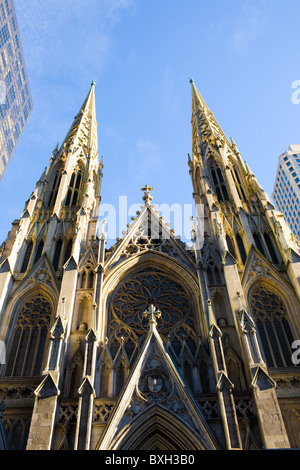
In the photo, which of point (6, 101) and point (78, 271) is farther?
point (6, 101)

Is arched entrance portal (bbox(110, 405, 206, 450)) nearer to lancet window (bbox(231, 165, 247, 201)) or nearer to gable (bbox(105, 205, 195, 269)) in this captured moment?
gable (bbox(105, 205, 195, 269))

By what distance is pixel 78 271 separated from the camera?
21.4m

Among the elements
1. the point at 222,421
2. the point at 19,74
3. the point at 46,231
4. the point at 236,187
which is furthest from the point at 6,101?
the point at 222,421

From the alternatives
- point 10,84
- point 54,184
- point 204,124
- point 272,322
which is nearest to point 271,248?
point 272,322

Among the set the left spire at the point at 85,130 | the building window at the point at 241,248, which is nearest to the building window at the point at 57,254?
the building window at the point at 241,248

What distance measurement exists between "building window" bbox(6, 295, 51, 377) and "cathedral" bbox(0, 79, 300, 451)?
6 centimetres

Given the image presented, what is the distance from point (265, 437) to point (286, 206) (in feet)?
166

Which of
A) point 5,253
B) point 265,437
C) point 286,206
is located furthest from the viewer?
point 286,206

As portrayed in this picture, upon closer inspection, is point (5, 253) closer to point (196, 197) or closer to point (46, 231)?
point (46, 231)

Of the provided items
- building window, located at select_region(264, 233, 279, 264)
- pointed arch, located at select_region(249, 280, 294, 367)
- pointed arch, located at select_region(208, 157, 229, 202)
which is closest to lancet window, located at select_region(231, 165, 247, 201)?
pointed arch, located at select_region(208, 157, 229, 202)

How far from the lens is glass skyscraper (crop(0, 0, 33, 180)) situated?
40.2 m

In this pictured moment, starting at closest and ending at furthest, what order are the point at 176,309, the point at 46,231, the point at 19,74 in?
the point at 176,309 → the point at 46,231 → the point at 19,74

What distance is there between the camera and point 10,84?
42.3m

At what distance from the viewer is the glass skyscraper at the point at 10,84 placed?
40.2 meters
